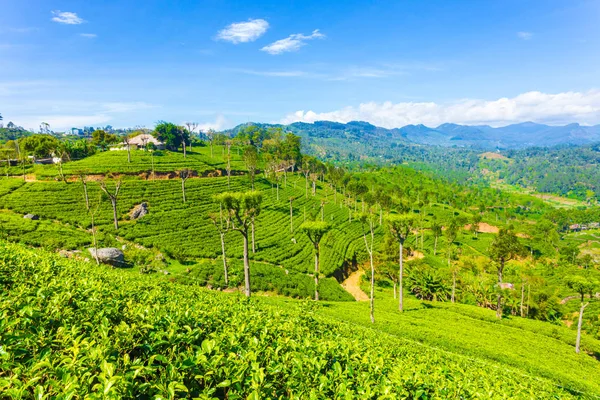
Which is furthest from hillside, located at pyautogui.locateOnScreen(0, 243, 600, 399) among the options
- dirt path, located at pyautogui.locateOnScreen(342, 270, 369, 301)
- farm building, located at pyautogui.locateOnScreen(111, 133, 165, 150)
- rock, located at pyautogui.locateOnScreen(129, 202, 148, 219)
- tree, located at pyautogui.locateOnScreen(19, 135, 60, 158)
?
farm building, located at pyautogui.locateOnScreen(111, 133, 165, 150)

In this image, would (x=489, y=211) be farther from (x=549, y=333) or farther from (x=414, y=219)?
(x=414, y=219)

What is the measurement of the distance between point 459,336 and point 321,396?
22.6 meters

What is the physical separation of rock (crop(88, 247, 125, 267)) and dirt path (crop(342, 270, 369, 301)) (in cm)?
3112

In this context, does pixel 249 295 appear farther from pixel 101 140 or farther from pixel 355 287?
pixel 101 140

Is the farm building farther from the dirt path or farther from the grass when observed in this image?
the grass

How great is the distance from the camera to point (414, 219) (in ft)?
88.2

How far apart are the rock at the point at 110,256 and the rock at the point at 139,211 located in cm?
1537

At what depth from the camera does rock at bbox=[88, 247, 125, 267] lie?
29769mm

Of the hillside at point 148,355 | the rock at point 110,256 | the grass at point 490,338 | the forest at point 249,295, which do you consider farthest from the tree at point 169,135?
the hillside at point 148,355

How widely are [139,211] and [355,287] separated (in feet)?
121

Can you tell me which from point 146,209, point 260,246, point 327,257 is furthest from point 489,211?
point 146,209

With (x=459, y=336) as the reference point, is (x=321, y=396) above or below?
above

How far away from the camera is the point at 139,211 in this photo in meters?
45.9

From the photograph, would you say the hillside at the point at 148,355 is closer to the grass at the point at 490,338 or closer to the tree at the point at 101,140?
the grass at the point at 490,338
